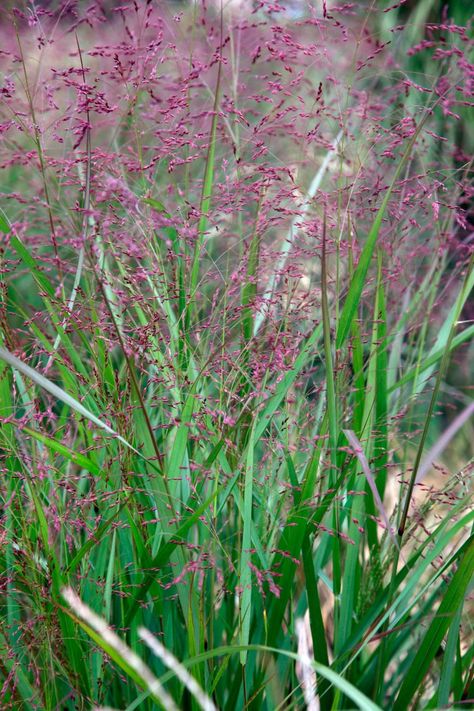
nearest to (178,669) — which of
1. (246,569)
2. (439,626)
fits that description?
(246,569)

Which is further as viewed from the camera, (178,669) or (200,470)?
(200,470)

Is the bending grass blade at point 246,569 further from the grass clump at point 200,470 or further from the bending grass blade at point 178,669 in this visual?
the bending grass blade at point 178,669

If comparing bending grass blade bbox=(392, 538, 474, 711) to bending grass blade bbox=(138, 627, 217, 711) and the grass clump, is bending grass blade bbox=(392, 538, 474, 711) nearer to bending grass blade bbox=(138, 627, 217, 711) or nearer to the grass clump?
the grass clump

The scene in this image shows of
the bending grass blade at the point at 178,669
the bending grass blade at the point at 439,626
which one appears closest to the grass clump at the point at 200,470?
the bending grass blade at the point at 439,626

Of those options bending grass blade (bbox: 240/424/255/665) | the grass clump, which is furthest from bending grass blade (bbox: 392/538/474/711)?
bending grass blade (bbox: 240/424/255/665)

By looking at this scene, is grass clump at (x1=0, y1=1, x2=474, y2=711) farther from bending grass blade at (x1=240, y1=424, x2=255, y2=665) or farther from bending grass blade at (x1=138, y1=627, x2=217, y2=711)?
bending grass blade at (x1=138, y1=627, x2=217, y2=711)

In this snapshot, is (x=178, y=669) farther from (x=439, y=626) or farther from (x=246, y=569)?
(x=439, y=626)

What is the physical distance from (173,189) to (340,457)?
499 mm

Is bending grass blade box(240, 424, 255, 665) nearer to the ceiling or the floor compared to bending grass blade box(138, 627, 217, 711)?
nearer to the floor

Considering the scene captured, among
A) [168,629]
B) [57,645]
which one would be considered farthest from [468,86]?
[57,645]

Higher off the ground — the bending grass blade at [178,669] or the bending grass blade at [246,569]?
the bending grass blade at [178,669]

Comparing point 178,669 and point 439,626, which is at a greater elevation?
point 178,669

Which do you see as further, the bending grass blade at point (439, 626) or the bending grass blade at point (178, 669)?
the bending grass blade at point (439, 626)

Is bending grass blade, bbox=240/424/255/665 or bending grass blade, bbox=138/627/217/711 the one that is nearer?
bending grass blade, bbox=138/627/217/711
